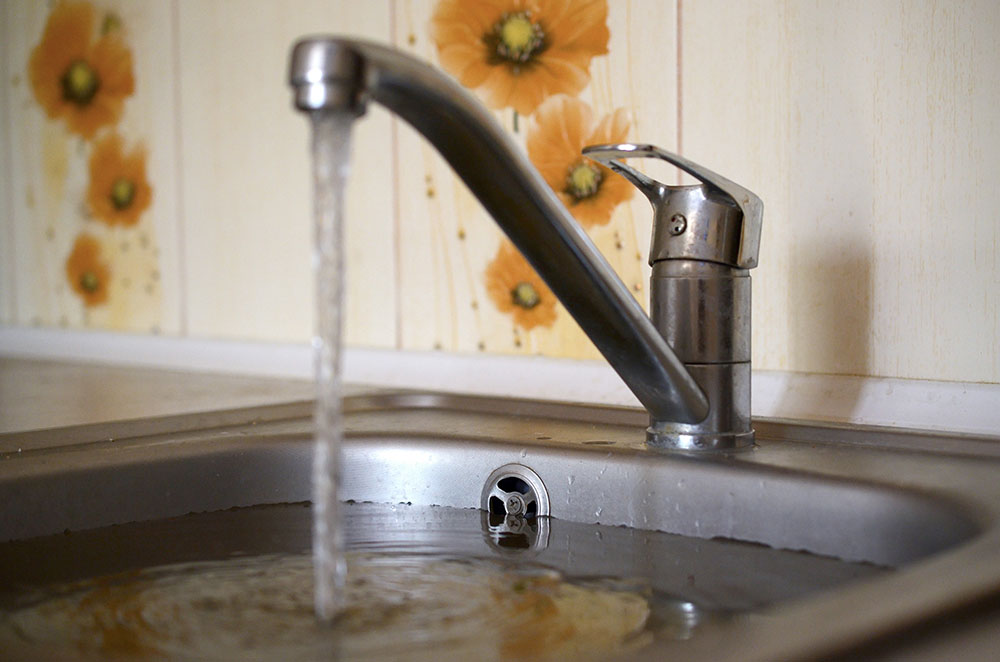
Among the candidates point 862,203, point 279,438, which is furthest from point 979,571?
point 279,438

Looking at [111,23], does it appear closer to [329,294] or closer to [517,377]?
[517,377]

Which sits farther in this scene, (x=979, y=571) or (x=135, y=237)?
(x=135, y=237)

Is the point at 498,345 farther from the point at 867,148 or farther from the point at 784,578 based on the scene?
the point at 784,578

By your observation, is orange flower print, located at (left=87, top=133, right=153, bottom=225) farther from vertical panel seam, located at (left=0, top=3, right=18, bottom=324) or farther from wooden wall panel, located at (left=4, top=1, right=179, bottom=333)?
vertical panel seam, located at (left=0, top=3, right=18, bottom=324)

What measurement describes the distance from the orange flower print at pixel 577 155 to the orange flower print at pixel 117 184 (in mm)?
624

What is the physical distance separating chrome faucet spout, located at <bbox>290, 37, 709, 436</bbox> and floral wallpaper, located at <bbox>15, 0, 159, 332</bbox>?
89cm

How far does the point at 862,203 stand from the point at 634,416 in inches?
9.0

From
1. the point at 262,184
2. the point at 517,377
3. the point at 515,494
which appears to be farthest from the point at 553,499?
the point at 262,184

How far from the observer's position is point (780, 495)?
0.68 metres

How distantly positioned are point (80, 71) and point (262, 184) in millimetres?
387

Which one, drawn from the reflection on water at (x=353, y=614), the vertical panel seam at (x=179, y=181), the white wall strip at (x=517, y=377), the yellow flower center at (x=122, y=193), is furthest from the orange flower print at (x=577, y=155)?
the yellow flower center at (x=122, y=193)

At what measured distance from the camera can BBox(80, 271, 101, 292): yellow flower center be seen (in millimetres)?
1506

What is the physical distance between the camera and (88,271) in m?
1.51

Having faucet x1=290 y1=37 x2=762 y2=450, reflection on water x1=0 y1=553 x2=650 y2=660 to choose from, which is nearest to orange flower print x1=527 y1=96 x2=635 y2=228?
faucet x1=290 y1=37 x2=762 y2=450
